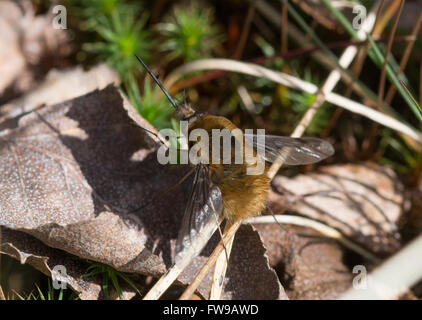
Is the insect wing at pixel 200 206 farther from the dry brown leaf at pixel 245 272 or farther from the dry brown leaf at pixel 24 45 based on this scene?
the dry brown leaf at pixel 24 45

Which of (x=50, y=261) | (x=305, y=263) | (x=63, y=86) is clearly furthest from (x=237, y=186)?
(x=63, y=86)

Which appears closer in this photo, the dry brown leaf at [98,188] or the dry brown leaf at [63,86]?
the dry brown leaf at [98,188]

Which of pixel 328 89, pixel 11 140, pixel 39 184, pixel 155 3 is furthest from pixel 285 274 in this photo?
pixel 155 3

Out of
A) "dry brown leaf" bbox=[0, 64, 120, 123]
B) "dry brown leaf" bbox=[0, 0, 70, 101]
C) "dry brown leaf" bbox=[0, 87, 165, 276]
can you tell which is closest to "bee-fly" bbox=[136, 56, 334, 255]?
"dry brown leaf" bbox=[0, 87, 165, 276]

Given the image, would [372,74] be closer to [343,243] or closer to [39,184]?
[343,243]

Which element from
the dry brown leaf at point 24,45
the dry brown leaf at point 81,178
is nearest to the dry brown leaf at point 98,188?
the dry brown leaf at point 81,178

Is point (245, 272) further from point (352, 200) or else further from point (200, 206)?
point (352, 200)
